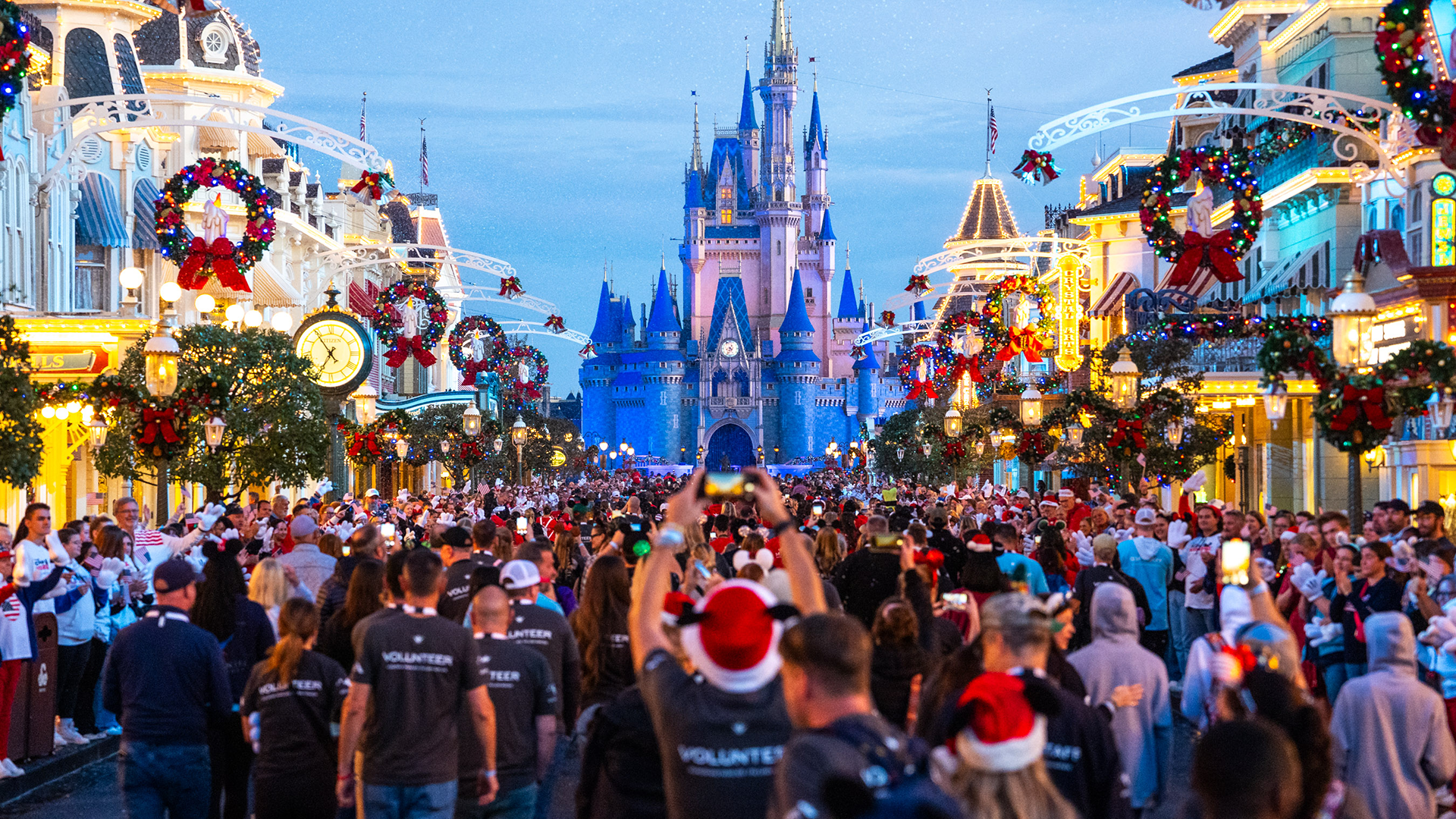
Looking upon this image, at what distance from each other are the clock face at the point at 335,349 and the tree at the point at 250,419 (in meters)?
3.79

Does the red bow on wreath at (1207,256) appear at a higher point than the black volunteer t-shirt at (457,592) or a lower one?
higher

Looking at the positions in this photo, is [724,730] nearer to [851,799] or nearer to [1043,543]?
[851,799]

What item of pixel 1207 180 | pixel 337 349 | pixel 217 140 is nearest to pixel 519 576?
pixel 1207 180

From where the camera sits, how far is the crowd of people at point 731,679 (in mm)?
4305

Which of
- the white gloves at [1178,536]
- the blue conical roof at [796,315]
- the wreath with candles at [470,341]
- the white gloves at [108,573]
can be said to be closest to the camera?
the white gloves at [108,573]

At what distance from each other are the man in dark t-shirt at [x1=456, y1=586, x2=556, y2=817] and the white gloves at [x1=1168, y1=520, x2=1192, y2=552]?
1024 centimetres

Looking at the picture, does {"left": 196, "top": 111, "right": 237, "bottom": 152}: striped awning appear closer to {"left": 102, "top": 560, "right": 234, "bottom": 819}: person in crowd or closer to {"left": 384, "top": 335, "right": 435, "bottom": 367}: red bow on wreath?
{"left": 384, "top": 335, "right": 435, "bottom": 367}: red bow on wreath

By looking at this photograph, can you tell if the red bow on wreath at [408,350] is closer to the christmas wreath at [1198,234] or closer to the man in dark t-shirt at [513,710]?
the christmas wreath at [1198,234]

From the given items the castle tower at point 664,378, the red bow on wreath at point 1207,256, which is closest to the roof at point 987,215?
the castle tower at point 664,378

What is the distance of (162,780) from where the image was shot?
7.68 meters

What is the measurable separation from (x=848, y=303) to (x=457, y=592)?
482 ft

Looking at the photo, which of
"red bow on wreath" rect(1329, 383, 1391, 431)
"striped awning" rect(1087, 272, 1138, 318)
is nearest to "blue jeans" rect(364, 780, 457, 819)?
"red bow on wreath" rect(1329, 383, 1391, 431)

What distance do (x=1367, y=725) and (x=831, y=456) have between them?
10767 cm

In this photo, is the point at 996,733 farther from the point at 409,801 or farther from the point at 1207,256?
the point at 1207,256
